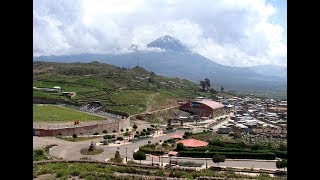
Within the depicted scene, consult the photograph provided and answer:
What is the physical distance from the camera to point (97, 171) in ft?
67.3

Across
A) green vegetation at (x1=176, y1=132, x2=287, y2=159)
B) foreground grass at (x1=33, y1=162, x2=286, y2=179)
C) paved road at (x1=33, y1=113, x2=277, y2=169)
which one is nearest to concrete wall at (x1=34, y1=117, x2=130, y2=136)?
paved road at (x1=33, y1=113, x2=277, y2=169)

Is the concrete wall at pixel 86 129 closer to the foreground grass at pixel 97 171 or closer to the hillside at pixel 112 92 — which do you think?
the hillside at pixel 112 92

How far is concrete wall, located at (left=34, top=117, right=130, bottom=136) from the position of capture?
35.9 meters

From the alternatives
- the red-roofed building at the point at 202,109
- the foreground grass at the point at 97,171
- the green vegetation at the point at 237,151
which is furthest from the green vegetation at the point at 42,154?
the red-roofed building at the point at 202,109

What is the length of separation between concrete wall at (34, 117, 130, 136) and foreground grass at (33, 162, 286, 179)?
1423cm

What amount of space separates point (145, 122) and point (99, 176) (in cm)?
3131

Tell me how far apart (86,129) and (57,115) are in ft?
27.2

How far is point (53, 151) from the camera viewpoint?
28.9 meters

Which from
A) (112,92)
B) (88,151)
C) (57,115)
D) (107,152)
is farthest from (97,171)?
(112,92)

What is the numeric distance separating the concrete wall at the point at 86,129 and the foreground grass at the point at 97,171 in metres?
14.2
